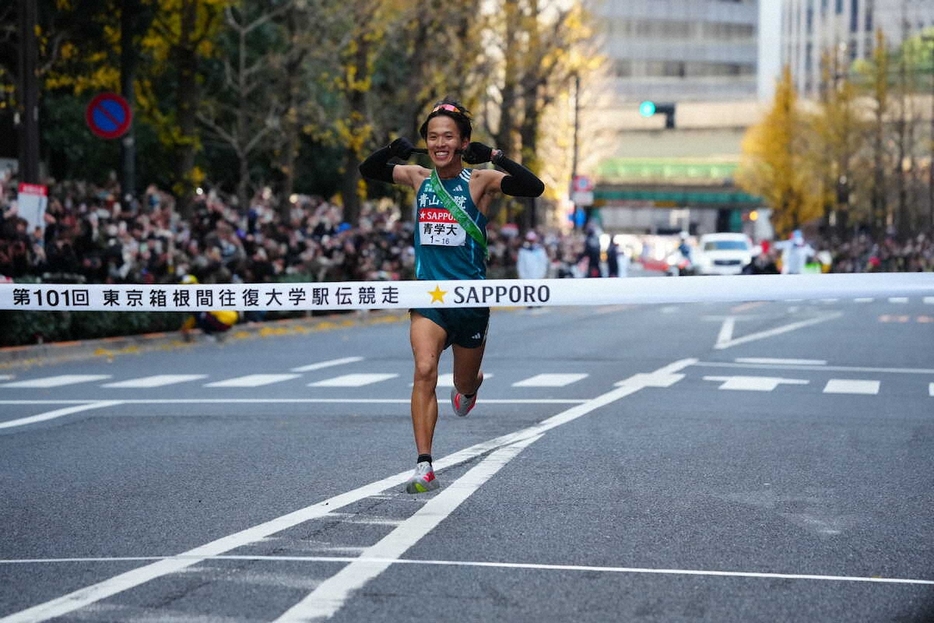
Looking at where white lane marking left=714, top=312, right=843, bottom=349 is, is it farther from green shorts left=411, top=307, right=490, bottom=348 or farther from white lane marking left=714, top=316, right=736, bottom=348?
green shorts left=411, top=307, right=490, bottom=348

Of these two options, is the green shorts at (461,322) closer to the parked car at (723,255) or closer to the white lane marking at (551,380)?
the white lane marking at (551,380)

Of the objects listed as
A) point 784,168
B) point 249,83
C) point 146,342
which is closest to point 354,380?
point 146,342

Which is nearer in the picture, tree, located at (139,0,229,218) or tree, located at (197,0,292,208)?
tree, located at (139,0,229,218)

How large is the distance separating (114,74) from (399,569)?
96.8 ft

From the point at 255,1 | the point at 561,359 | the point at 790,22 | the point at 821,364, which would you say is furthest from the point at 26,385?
the point at 790,22

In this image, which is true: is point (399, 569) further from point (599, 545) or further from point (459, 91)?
point (459, 91)

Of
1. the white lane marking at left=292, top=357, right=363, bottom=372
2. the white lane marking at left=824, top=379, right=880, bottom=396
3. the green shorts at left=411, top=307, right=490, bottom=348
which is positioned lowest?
the white lane marking at left=824, top=379, right=880, bottom=396

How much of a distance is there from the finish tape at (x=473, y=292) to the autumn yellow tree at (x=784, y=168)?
80.1m

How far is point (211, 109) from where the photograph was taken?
40344 millimetres

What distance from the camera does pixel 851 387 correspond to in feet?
55.7

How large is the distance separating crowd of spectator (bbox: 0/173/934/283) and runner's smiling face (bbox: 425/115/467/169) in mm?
12750

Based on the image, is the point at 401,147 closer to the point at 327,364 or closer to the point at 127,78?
the point at 327,364

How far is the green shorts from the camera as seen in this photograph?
28.7 ft

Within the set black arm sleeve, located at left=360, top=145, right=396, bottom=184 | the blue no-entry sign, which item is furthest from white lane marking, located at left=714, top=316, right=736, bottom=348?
black arm sleeve, located at left=360, top=145, right=396, bottom=184
